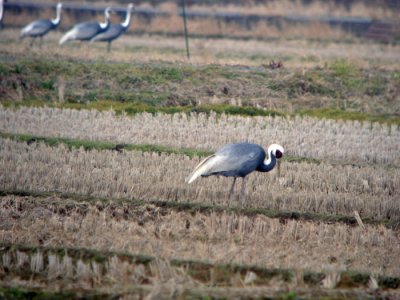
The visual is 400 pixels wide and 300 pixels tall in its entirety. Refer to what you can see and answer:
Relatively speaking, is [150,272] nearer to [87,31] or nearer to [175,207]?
[175,207]

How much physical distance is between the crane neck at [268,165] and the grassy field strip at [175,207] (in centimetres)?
109

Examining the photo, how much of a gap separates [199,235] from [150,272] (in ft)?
4.85

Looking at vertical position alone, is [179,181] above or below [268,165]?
below

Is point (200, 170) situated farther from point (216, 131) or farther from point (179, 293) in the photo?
point (216, 131)

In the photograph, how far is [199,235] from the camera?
10609mm

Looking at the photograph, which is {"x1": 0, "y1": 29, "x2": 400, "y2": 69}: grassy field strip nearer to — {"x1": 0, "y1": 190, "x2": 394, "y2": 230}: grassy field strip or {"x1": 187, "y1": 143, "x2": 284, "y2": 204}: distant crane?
{"x1": 187, "y1": 143, "x2": 284, "y2": 204}: distant crane

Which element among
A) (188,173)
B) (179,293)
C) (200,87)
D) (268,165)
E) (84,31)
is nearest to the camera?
(179,293)

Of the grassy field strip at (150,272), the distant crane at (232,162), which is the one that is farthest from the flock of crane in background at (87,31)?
the grassy field strip at (150,272)

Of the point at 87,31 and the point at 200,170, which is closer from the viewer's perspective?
the point at 200,170

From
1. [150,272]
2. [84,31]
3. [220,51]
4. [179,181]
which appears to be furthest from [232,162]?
[84,31]

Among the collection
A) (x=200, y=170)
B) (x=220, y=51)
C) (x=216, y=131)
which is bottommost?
(x=200, y=170)

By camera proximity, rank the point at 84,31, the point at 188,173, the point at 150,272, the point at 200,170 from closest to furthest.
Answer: the point at 150,272, the point at 200,170, the point at 188,173, the point at 84,31

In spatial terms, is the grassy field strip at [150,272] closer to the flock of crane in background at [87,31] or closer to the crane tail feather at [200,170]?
the crane tail feather at [200,170]

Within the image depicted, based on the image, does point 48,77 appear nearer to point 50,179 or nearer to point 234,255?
point 50,179
